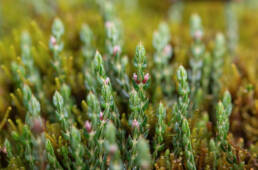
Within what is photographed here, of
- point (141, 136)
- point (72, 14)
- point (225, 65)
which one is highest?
point (72, 14)

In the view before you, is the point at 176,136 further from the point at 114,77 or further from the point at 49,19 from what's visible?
the point at 49,19

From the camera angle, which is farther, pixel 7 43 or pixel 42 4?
pixel 42 4

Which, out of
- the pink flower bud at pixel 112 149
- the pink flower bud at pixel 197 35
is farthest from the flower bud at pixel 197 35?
the pink flower bud at pixel 112 149

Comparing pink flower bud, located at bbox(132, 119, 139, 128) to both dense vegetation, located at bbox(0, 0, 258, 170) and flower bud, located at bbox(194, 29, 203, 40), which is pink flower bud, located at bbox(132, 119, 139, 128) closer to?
dense vegetation, located at bbox(0, 0, 258, 170)

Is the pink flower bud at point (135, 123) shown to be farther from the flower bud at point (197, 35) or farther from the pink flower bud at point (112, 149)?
the flower bud at point (197, 35)

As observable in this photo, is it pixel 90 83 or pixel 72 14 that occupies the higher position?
pixel 72 14

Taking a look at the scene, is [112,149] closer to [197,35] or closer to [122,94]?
[122,94]

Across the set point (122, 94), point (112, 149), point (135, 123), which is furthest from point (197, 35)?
point (112, 149)

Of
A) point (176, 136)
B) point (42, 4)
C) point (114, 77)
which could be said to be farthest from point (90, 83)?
point (42, 4)

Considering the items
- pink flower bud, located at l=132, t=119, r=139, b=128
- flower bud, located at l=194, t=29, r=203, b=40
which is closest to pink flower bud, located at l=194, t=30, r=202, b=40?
flower bud, located at l=194, t=29, r=203, b=40
